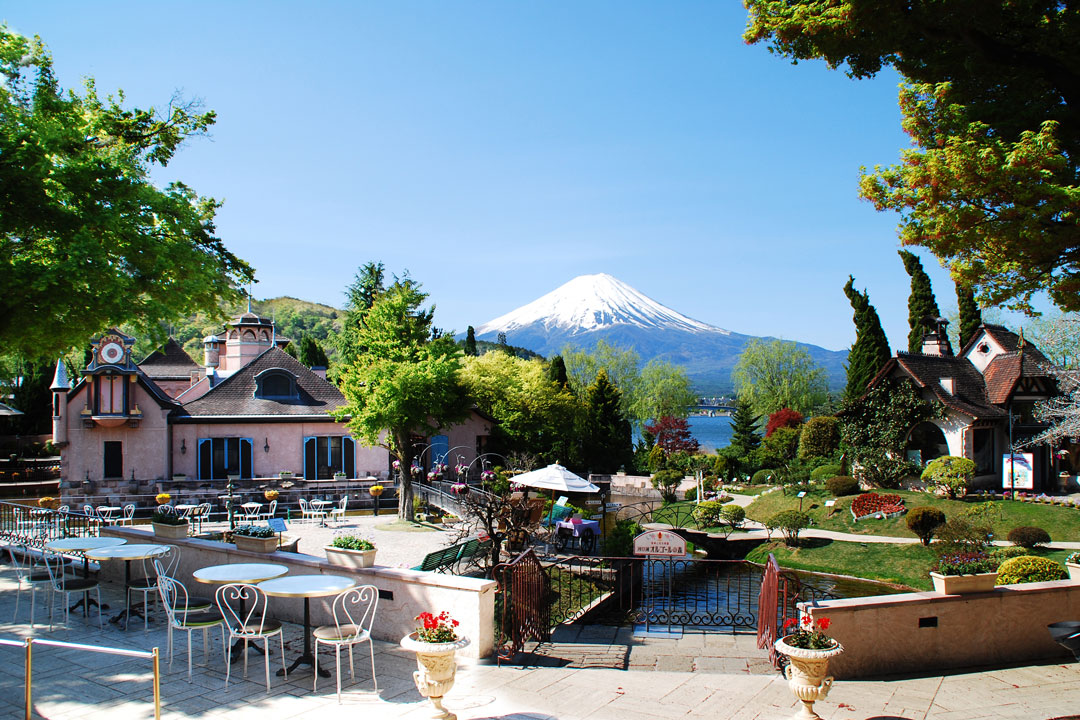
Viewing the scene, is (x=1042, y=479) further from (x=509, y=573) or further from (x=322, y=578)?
(x=322, y=578)

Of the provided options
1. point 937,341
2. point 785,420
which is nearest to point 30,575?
point 937,341

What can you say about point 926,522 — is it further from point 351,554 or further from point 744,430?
point 744,430

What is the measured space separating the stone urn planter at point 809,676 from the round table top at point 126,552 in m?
8.66

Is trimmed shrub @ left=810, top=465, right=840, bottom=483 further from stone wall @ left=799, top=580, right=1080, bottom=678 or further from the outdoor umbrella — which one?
stone wall @ left=799, top=580, right=1080, bottom=678

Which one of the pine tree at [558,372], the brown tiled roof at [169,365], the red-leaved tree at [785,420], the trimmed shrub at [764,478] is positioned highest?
the brown tiled roof at [169,365]

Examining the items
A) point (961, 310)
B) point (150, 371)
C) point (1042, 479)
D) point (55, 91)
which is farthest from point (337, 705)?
point (150, 371)

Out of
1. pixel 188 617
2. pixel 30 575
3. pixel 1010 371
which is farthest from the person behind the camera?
pixel 1010 371

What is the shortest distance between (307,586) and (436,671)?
95.8 inches

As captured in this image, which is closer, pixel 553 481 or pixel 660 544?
pixel 660 544

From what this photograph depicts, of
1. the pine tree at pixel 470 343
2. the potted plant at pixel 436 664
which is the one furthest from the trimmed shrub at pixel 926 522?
the pine tree at pixel 470 343

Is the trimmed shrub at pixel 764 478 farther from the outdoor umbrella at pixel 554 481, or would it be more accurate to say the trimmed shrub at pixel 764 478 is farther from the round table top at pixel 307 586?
the round table top at pixel 307 586

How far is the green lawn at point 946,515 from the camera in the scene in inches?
874

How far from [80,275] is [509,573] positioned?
833 centimetres

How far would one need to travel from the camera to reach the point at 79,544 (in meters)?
11.0
